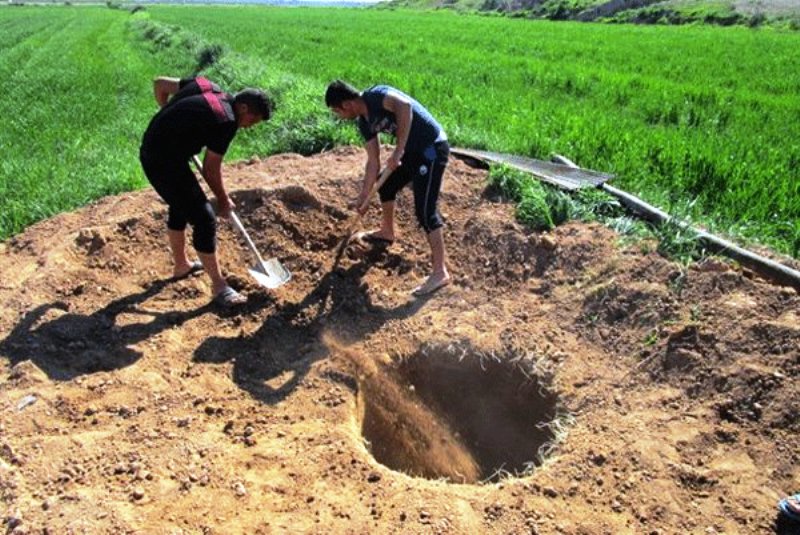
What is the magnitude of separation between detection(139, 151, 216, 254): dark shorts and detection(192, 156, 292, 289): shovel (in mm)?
215

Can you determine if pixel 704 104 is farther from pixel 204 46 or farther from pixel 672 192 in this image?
pixel 204 46

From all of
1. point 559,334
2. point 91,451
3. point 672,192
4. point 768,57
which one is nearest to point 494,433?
point 559,334

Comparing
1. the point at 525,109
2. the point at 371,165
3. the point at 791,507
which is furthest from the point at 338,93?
the point at 525,109

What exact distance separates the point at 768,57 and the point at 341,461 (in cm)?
1427

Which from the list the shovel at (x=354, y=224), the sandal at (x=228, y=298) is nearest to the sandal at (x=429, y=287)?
the shovel at (x=354, y=224)

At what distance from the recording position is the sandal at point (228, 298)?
4371 millimetres

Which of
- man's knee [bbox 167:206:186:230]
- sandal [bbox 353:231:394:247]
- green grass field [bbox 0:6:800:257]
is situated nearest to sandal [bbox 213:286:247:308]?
man's knee [bbox 167:206:186:230]

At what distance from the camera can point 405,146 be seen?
4.25 metres

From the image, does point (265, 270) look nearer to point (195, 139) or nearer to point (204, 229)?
point (204, 229)

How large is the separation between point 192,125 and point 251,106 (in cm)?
38

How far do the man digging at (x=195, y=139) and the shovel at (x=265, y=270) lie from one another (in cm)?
19

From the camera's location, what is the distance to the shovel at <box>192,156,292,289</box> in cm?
434

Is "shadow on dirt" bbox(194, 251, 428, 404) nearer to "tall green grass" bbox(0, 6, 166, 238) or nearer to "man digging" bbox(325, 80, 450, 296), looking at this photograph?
"man digging" bbox(325, 80, 450, 296)

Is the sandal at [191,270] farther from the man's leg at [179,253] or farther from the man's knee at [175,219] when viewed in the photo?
the man's knee at [175,219]
